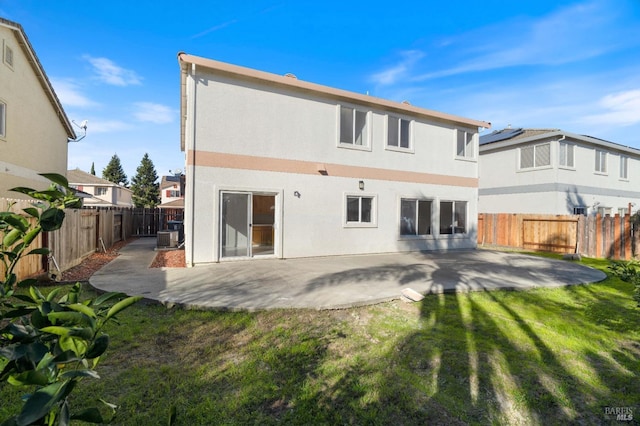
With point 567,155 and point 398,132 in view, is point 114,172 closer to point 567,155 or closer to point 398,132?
point 398,132

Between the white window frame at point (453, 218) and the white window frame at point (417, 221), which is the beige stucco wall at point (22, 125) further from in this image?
the white window frame at point (453, 218)

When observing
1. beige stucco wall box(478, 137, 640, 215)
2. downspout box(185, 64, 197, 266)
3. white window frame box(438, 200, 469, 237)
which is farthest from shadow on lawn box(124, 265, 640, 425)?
beige stucco wall box(478, 137, 640, 215)

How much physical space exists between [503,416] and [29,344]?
3653mm

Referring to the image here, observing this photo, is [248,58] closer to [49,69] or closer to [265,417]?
[49,69]

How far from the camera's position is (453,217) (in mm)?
14930

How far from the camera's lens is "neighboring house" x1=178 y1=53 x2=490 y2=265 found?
9.88 m

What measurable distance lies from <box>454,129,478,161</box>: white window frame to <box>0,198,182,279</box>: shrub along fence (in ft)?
48.4

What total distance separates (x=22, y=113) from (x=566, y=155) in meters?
26.6

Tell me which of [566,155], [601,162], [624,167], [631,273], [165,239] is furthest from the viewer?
[624,167]

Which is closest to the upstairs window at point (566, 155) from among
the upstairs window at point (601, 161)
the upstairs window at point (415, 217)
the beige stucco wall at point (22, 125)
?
the upstairs window at point (601, 161)

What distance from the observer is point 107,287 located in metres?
6.71

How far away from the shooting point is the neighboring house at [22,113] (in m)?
11.8

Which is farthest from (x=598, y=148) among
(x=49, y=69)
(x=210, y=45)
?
(x=49, y=69)

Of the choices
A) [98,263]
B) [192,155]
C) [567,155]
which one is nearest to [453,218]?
[567,155]
